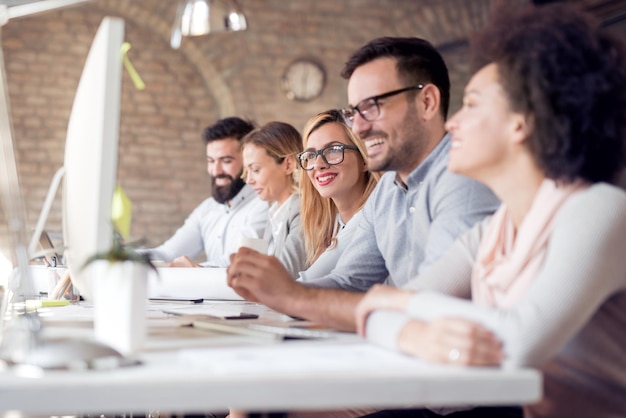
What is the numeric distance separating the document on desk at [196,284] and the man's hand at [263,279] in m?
0.75

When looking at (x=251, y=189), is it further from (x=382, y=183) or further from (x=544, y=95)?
(x=544, y=95)

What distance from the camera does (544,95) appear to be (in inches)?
53.7

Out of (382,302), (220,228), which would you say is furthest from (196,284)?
(220,228)

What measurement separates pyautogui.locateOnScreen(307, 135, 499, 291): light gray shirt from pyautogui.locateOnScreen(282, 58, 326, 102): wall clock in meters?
4.43

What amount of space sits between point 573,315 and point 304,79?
5871mm

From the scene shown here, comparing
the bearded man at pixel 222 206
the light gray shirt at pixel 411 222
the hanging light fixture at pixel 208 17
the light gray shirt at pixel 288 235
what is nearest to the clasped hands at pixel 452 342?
the light gray shirt at pixel 411 222

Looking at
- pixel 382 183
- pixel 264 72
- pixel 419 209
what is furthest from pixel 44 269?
pixel 264 72

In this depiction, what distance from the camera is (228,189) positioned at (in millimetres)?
5113

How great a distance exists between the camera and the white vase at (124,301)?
1285mm

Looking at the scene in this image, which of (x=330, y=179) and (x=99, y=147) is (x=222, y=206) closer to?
(x=330, y=179)

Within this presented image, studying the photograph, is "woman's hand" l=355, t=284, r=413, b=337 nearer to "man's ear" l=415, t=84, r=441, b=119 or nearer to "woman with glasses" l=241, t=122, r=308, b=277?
"man's ear" l=415, t=84, r=441, b=119

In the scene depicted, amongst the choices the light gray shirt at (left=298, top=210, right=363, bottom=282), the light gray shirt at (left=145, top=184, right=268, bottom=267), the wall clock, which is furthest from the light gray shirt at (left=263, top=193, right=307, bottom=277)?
the wall clock

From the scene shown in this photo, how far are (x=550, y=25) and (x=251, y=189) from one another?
3.65m

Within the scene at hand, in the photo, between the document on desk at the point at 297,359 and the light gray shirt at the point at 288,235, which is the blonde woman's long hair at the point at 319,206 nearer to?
the light gray shirt at the point at 288,235
